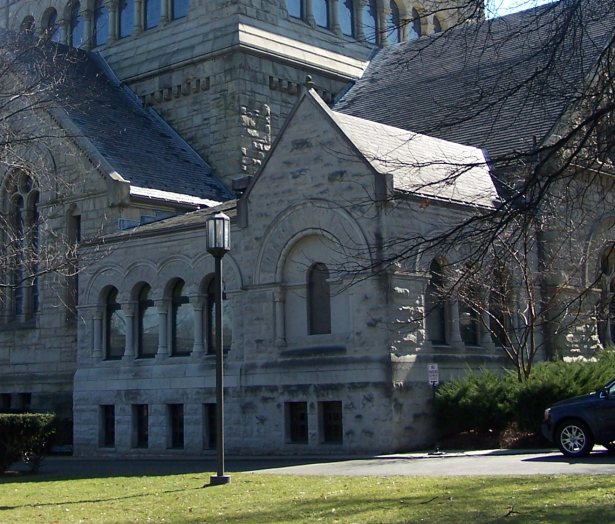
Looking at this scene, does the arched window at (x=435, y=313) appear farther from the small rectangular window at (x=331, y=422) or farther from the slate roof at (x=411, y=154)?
the small rectangular window at (x=331, y=422)

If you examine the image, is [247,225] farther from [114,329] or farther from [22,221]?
[22,221]

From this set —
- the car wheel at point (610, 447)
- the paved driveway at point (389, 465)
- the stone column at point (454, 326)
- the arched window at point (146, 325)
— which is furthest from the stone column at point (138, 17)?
the car wheel at point (610, 447)

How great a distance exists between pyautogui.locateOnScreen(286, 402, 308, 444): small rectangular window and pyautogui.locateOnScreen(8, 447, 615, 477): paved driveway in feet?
4.14

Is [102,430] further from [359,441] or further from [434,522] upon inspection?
[434,522]

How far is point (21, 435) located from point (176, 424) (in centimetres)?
601

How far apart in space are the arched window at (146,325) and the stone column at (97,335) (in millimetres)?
1199

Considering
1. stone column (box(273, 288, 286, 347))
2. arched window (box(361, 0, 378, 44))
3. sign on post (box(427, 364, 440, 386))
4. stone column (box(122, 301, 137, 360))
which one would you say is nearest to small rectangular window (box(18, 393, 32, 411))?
stone column (box(122, 301, 137, 360))

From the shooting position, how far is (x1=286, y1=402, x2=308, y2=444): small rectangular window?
23.4 m

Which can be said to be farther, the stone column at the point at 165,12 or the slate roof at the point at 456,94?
the stone column at the point at 165,12

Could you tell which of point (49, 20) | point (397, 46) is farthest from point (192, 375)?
point (49, 20)

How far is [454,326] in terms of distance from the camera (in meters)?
24.0

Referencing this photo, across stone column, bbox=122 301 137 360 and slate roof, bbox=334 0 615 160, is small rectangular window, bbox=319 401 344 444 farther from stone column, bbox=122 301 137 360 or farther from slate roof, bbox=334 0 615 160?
slate roof, bbox=334 0 615 160

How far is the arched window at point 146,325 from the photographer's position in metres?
27.4

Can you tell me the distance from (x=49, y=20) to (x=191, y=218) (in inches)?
758
